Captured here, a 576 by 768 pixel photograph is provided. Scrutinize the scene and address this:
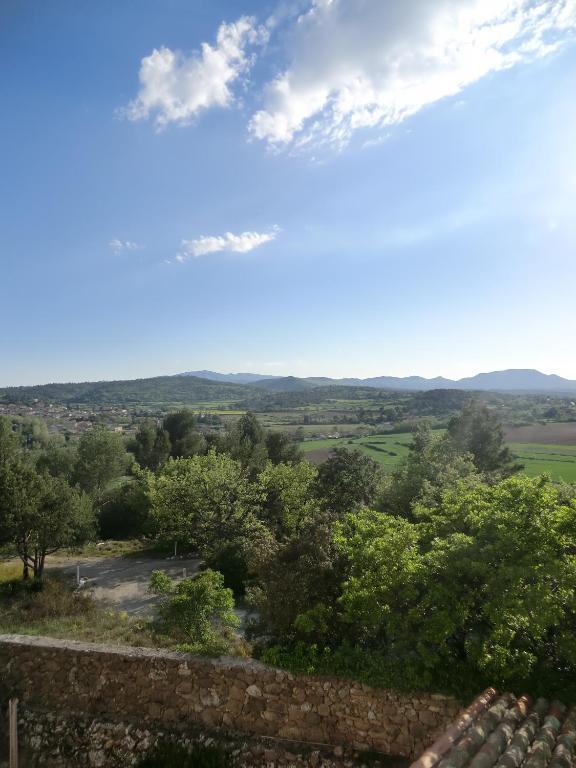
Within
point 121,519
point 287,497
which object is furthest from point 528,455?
point 121,519

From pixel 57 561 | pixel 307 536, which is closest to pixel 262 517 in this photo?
pixel 57 561

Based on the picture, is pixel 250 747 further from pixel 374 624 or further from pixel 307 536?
pixel 307 536

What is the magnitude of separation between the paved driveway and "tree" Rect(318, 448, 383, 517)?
8.30 meters

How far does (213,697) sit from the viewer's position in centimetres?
979

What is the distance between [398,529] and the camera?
11.6 m

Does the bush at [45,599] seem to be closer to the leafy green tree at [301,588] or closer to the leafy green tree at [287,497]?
the leafy green tree at [301,588]

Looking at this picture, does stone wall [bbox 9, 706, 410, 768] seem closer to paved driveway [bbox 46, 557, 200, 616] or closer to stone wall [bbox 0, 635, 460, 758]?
stone wall [bbox 0, 635, 460, 758]

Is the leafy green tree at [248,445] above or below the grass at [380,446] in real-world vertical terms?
above

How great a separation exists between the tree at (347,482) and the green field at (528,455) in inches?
256

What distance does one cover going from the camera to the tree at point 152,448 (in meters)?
50.1

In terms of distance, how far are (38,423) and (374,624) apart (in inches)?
3784

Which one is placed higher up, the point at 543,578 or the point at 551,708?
the point at 543,578

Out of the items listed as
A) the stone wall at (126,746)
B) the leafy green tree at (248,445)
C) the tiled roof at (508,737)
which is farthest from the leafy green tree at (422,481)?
the leafy green tree at (248,445)

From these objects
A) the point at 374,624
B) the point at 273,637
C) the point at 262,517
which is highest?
the point at 374,624
